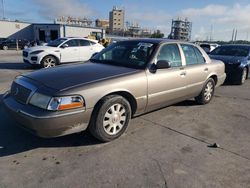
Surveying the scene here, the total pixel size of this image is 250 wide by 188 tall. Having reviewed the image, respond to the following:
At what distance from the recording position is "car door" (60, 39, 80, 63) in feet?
38.3

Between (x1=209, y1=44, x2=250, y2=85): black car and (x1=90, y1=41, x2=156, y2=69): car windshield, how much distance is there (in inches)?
211

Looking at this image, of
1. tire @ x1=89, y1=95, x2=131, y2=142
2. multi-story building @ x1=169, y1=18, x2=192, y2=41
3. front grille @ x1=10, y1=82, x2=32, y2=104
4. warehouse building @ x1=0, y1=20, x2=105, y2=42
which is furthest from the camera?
multi-story building @ x1=169, y1=18, x2=192, y2=41

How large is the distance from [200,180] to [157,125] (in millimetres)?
1734

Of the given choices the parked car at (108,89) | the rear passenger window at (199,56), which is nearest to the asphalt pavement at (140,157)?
→ the parked car at (108,89)

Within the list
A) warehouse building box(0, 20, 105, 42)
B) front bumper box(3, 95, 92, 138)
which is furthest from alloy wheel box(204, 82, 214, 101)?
warehouse building box(0, 20, 105, 42)

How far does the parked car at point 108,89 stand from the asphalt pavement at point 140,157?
13.5 inches

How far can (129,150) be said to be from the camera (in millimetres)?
3559

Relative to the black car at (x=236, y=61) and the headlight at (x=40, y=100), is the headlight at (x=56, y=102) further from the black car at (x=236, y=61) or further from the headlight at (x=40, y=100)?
the black car at (x=236, y=61)

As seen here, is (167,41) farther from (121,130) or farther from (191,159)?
(191,159)

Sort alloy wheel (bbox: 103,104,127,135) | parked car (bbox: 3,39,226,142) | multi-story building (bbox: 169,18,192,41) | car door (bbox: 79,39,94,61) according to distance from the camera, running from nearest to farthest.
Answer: parked car (bbox: 3,39,226,142)
alloy wheel (bbox: 103,104,127,135)
car door (bbox: 79,39,94,61)
multi-story building (bbox: 169,18,192,41)

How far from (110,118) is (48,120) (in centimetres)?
98

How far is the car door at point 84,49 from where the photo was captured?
12391mm

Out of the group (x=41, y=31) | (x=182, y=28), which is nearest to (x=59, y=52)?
(x=41, y=31)

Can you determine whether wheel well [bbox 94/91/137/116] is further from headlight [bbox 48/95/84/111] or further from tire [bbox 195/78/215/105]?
tire [bbox 195/78/215/105]
